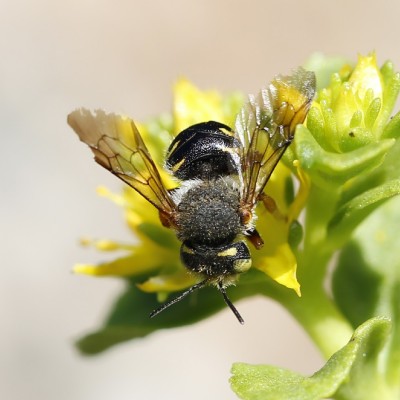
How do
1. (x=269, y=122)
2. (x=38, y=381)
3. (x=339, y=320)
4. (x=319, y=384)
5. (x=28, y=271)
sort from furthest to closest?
(x=28, y=271), (x=38, y=381), (x=339, y=320), (x=269, y=122), (x=319, y=384)

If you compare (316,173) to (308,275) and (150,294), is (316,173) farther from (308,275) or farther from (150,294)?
(150,294)

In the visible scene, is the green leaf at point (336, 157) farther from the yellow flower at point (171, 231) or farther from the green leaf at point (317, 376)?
the green leaf at point (317, 376)

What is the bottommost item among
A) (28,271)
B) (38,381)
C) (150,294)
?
(38,381)

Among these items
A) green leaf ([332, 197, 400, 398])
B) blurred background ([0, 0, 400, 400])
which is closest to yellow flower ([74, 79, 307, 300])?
green leaf ([332, 197, 400, 398])

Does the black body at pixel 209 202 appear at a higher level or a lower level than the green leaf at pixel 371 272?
higher

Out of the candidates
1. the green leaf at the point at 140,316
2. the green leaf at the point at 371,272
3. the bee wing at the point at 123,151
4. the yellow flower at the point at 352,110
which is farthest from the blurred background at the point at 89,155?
the yellow flower at the point at 352,110

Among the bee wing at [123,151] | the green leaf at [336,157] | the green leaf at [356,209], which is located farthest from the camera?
the bee wing at [123,151]

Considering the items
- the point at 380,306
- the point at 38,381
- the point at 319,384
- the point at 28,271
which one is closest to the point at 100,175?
the point at 28,271
